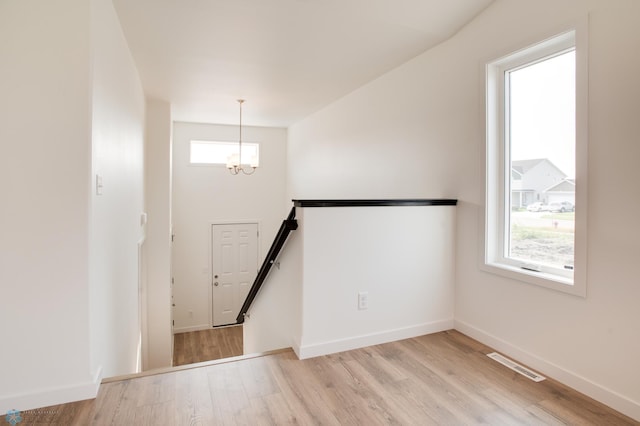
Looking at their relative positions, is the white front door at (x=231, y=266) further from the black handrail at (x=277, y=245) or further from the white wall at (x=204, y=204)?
the black handrail at (x=277, y=245)

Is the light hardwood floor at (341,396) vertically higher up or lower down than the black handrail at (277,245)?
lower down

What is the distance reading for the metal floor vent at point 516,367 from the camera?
87.6 inches

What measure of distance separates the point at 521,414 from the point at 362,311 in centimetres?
112

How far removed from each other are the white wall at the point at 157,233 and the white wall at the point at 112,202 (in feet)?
4.83

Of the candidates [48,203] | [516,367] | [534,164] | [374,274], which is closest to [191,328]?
[374,274]

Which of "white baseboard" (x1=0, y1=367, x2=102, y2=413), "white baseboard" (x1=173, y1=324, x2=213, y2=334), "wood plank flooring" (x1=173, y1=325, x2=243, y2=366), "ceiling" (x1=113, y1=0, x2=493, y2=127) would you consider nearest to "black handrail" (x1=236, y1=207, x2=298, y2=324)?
"white baseboard" (x1=0, y1=367, x2=102, y2=413)

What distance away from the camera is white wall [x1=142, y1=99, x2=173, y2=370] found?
16.7 ft

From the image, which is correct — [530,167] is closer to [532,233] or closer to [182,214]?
[532,233]

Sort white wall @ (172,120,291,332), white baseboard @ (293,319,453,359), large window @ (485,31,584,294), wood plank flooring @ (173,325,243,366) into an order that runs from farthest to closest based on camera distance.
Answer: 1. white wall @ (172,120,291,332)
2. wood plank flooring @ (173,325,243,366)
3. white baseboard @ (293,319,453,359)
4. large window @ (485,31,584,294)

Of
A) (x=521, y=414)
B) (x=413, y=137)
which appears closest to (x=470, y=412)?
(x=521, y=414)

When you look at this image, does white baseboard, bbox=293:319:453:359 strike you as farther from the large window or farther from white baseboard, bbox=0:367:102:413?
white baseboard, bbox=0:367:102:413

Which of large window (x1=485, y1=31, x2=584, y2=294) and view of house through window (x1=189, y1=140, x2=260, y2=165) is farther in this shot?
view of house through window (x1=189, y1=140, x2=260, y2=165)

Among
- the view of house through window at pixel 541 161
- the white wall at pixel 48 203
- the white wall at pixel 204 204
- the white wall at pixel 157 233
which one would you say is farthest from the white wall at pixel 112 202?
the white wall at pixel 204 204

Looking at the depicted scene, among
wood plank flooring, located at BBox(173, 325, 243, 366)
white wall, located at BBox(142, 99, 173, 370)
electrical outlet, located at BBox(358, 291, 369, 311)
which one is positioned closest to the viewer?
electrical outlet, located at BBox(358, 291, 369, 311)
